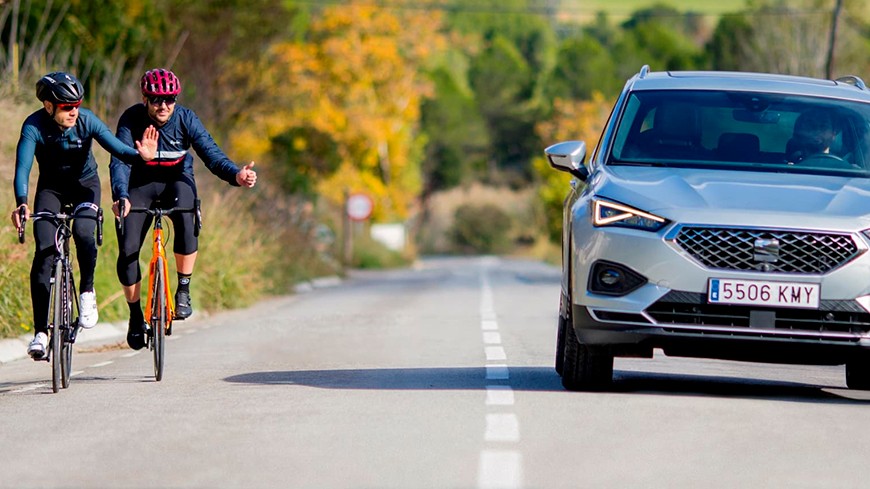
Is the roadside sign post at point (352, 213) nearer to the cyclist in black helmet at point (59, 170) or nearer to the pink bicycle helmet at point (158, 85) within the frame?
the pink bicycle helmet at point (158, 85)

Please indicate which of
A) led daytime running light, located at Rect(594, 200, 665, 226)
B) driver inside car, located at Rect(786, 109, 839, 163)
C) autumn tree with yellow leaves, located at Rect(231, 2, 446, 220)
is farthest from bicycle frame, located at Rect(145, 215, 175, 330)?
autumn tree with yellow leaves, located at Rect(231, 2, 446, 220)

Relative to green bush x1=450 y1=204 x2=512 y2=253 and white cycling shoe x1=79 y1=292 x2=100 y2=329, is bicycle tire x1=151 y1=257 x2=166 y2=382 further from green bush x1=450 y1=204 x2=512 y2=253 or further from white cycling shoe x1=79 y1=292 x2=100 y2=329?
green bush x1=450 y1=204 x2=512 y2=253

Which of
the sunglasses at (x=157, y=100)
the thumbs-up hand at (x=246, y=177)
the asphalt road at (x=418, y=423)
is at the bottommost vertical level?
the asphalt road at (x=418, y=423)

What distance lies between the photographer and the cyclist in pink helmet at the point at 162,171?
1087 cm

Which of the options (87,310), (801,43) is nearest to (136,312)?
(87,310)

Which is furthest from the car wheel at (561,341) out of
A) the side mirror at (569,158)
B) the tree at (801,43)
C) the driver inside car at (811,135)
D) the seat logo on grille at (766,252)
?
the tree at (801,43)

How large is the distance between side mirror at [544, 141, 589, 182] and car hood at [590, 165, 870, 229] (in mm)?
241

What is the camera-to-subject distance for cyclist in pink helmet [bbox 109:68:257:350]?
35.7ft

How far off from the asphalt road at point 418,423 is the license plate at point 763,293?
58 centimetres

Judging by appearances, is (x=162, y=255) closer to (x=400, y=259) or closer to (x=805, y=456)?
(x=805, y=456)

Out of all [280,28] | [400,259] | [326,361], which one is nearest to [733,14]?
[400,259]

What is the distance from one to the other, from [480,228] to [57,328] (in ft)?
293

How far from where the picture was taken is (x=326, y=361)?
1243 cm

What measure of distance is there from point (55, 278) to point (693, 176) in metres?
3.95
